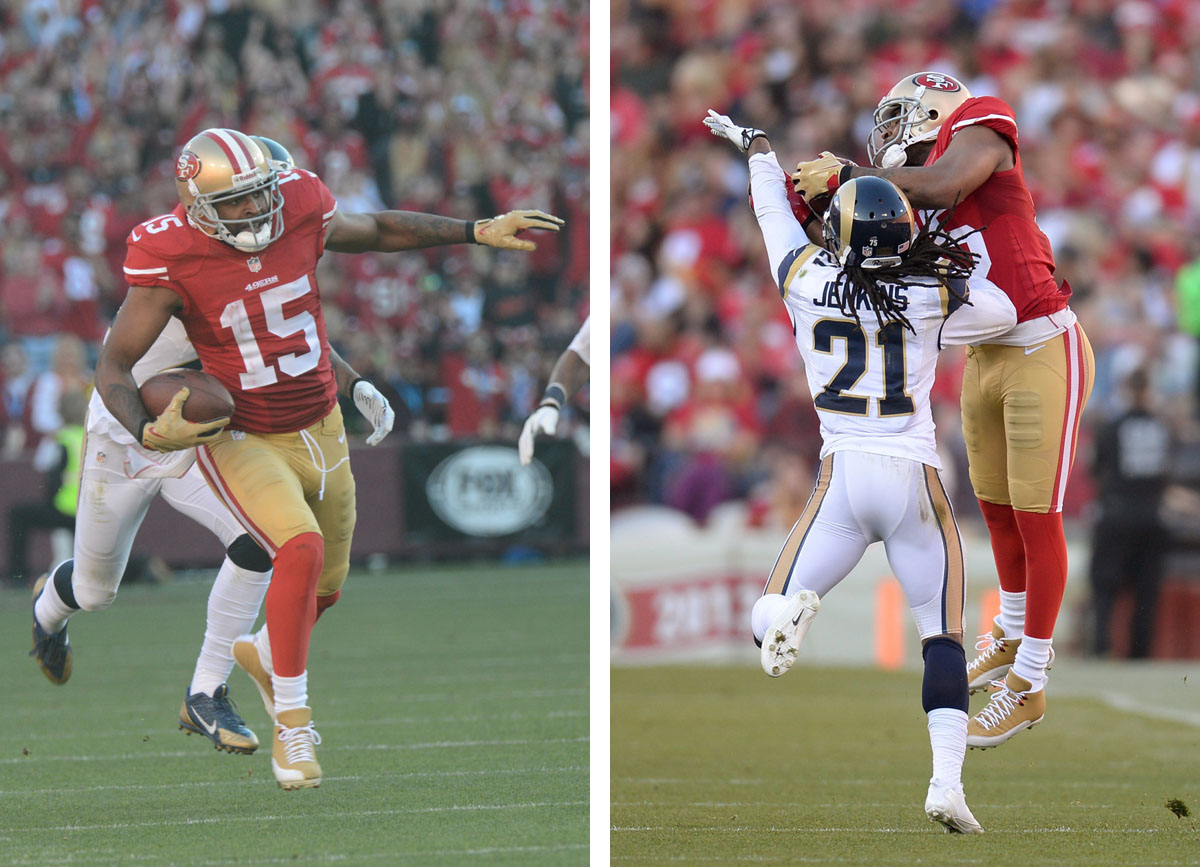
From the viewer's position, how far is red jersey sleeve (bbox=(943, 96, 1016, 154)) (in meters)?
4.32

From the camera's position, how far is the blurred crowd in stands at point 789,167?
35.4 ft

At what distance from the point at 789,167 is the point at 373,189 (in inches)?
123

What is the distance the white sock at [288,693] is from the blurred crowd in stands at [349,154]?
5.92 m

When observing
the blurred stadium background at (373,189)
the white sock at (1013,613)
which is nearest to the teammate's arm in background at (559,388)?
the white sock at (1013,613)

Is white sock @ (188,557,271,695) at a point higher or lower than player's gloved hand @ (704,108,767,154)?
lower

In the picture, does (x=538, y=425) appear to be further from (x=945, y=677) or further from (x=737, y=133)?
(x=945, y=677)

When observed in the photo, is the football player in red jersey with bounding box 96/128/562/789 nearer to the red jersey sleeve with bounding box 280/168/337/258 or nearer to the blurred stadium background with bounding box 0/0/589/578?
the red jersey sleeve with bounding box 280/168/337/258

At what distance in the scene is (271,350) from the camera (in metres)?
4.54

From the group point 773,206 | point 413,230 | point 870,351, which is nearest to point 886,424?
point 870,351

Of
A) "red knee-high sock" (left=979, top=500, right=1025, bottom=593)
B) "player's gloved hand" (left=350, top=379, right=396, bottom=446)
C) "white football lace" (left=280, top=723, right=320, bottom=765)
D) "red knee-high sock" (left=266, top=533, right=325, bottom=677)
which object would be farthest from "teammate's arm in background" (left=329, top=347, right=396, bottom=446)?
"red knee-high sock" (left=979, top=500, right=1025, bottom=593)

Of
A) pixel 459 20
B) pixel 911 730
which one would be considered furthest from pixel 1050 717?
pixel 459 20

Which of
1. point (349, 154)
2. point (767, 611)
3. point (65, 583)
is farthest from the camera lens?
point (349, 154)

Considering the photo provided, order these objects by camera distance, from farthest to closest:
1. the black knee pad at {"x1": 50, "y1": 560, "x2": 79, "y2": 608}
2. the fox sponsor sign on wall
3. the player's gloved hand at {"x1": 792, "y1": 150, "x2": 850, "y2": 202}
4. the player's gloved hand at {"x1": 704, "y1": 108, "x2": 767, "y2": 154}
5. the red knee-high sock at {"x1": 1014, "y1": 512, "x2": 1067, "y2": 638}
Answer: the fox sponsor sign on wall, the black knee pad at {"x1": 50, "y1": 560, "x2": 79, "y2": 608}, the red knee-high sock at {"x1": 1014, "y1": 512, "x2": 1067, "y2": 638}, the player's gloved hand at {"x1": 704, "y1": 108, "x2": 767, "y2": 154}, the player's gloved hand at {"x1": 792, "y1": 150, "x2": 850, "y2": 202}

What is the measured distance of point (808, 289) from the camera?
4141 mm
